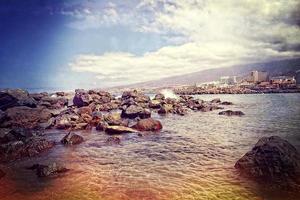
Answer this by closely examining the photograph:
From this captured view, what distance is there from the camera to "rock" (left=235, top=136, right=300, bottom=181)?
699cm

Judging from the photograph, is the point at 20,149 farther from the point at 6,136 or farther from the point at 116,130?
the point at 116,130

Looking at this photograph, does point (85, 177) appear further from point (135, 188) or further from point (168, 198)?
point (168, 198)

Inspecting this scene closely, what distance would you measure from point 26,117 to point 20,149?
26.5ft

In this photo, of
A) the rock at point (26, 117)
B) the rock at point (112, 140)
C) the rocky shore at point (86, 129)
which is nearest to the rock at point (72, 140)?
the rocky shore at point (86, 129)

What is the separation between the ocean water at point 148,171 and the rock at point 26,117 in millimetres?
4627

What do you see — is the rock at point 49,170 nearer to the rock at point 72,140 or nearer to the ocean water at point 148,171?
the ocean water at point 148,171

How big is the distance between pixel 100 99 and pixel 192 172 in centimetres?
2324

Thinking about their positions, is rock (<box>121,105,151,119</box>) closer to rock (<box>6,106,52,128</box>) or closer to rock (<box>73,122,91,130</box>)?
rock (<box>73,122,91,130</box>)

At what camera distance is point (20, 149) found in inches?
379

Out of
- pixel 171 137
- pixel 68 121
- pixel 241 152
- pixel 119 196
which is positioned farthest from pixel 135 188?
pixel 68 121

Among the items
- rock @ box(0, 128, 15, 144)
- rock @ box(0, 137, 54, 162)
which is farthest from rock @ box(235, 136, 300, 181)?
rock @ box(0, 128, 15, 144)

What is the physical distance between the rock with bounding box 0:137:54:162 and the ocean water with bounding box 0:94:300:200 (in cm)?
48

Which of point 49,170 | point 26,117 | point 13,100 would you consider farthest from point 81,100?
point 49,170

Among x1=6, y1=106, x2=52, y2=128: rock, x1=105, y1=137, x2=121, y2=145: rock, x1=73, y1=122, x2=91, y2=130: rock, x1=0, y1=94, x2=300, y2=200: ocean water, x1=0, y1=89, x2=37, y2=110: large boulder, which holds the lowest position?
x1=0, y1=94, x2=300, y2=200: ocean water
